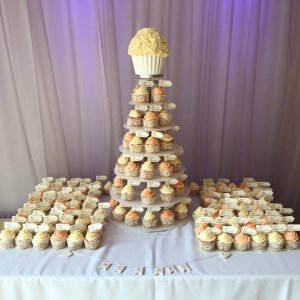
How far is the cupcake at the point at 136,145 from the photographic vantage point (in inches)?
62.0

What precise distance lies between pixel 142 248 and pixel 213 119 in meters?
1.02

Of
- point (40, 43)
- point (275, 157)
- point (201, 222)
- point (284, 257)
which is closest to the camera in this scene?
point (284, 257)

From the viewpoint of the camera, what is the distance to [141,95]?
1.55 m

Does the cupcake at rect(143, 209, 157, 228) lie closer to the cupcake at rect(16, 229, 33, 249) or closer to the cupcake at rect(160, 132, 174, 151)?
the cupcake at rect(160, 132, 174, 151)

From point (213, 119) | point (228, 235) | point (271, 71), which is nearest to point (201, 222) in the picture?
point (228, 235)

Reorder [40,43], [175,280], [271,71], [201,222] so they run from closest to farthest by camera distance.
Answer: [175,280], [201,222], [40,43], [271,71]

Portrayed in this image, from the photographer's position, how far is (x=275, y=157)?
224cm

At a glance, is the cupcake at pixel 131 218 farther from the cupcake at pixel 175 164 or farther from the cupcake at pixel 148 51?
the cupcake at pixel 148 51

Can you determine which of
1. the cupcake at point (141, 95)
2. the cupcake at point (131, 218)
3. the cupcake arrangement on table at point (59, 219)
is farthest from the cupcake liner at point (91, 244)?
the cupcake at point (141, 95)

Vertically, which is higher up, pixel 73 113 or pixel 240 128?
pixel 73 113

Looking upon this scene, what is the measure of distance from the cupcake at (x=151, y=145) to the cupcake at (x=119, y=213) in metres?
0.35

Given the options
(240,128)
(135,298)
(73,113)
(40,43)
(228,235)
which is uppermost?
(40,43)

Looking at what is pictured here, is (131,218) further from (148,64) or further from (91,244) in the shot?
(148,64)

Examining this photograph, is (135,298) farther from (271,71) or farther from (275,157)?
(271,71)
